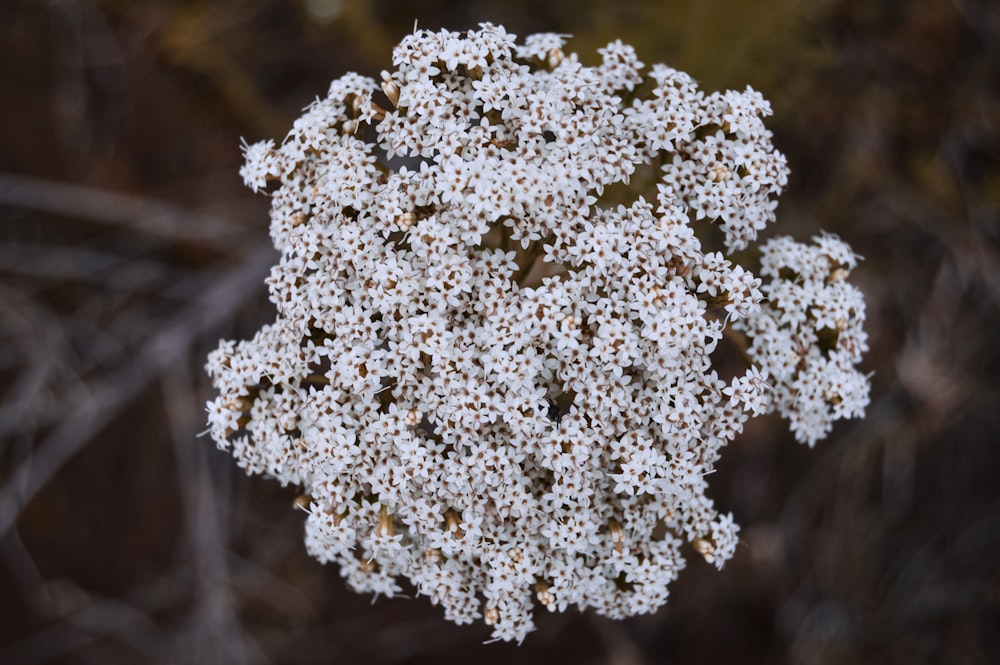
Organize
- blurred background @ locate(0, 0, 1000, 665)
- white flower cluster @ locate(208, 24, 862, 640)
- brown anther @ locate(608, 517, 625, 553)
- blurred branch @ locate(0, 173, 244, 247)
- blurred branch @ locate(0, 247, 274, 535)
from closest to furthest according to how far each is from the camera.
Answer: white flower cluster @ locate(208, 24, 862, 640)
brown anther @ locate(608, 517, 625, 553)
blurred background @ locate(0, 0, 1000, 665)
blurred branch @ locate(0, 247, 274, 535)
blurred branch @ locate(0, 173, 244, 247)

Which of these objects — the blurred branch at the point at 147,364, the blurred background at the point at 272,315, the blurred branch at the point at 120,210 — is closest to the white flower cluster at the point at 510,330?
the blurred background at the point at 272,315

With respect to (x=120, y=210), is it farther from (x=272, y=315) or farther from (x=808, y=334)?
(x=808, y=334)

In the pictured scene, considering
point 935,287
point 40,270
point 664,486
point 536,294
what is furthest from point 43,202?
point 935,287

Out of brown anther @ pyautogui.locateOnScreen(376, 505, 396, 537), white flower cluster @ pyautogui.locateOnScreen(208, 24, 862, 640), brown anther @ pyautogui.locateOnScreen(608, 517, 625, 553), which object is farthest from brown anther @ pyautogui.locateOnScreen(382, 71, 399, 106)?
brown anther @ pyautogui.locateOnScreen(608, 517, 625, 553)

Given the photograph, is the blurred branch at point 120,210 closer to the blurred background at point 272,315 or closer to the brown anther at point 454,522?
the blurred background at point 272,315

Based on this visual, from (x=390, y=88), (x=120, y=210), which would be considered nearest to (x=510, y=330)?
(x=390, y=88)

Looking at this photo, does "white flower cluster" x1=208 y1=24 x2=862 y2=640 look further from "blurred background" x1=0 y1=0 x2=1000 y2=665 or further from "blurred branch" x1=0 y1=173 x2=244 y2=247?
"blurred branch" x1=0 y1=173 x2=244 y2=247
